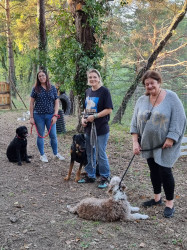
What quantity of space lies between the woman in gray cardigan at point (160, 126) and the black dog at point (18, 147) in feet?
9.52

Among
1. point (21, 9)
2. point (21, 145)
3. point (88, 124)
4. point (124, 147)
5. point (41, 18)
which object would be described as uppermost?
point (21, 9)

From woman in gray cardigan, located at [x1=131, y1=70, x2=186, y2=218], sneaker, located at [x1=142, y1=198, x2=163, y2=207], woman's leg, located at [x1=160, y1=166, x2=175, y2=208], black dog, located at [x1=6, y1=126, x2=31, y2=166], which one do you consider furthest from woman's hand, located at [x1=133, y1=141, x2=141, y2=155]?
black dog, located at [x1=6, y1=126, x2=31, y2=166]

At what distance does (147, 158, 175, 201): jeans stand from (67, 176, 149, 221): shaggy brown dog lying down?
1.43 feet

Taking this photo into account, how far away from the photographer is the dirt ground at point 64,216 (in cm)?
272

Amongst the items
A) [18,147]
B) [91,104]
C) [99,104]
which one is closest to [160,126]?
[99,104]

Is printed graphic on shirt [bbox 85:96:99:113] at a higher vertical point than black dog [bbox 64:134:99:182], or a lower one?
higher

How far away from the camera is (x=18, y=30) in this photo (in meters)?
14.9

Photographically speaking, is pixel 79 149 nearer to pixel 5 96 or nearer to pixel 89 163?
pixel 89 163

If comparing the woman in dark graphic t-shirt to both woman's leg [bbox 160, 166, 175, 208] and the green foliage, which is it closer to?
woman's leg [bbox 160, 166, 175, 208]

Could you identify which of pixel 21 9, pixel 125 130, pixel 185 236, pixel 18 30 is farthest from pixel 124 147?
pixel 21 9

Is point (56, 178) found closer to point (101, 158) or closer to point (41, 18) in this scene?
point (101, 158)

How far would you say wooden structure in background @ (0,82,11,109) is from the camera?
49.6 ft

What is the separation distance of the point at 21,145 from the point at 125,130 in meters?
5.71

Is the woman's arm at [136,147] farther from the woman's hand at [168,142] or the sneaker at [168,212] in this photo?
the sneaker at [168,212]
